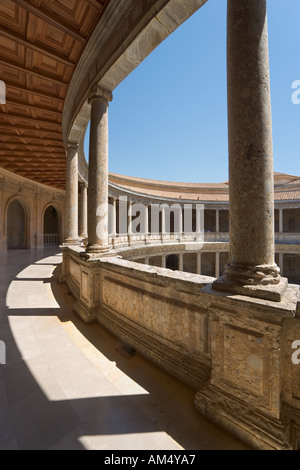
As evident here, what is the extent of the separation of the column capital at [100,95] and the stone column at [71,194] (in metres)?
3.78

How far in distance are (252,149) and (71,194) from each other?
7882 mm

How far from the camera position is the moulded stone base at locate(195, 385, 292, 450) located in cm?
205

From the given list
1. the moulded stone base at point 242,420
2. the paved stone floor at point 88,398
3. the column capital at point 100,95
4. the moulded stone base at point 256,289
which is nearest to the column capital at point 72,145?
the column capital at point 100,95

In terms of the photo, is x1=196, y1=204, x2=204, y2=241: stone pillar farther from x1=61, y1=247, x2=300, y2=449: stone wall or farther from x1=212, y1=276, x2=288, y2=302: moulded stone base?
x1=212, y1=276, x2=288, y2=302: moulded stone base

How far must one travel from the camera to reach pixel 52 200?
75.7 ft

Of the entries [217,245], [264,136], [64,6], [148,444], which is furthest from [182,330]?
[217,245]

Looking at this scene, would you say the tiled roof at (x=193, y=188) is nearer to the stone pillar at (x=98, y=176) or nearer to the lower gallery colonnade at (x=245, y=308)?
the stone pillar at (x=98, y=176)

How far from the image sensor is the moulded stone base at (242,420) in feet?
6.73

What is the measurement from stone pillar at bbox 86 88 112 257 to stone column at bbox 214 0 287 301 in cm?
359

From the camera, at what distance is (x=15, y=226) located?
72.6 ft

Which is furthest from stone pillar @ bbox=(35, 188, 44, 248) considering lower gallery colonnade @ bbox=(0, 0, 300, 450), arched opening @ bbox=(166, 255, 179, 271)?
arched opening @ bbox=(166, 255, 179, 271)

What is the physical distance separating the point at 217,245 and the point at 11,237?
Result: 23244 mm

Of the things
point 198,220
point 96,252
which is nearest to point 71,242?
point 96,252

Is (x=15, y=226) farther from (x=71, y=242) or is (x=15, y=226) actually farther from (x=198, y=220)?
(x=198, y=220)
